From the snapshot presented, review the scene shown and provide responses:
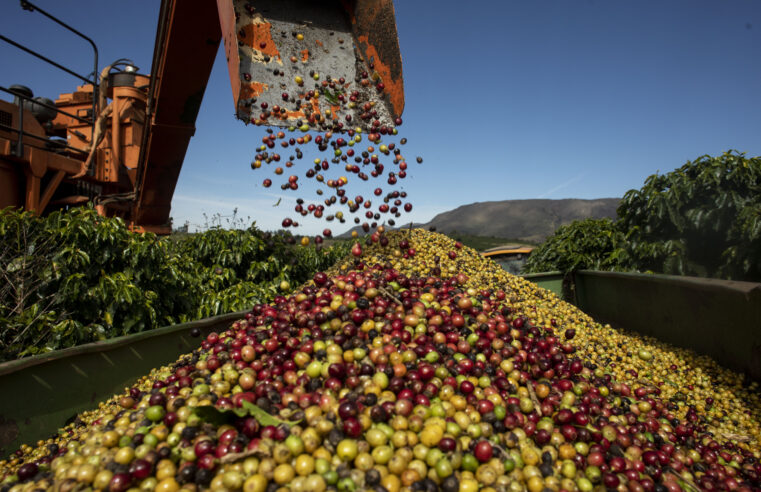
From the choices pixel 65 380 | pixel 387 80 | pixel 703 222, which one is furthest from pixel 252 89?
pixel 703 222

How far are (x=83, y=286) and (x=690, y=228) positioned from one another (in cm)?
945

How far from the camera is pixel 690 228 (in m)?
6.75

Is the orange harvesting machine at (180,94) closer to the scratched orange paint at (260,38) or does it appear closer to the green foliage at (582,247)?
the scratched orange paint at (260,38)

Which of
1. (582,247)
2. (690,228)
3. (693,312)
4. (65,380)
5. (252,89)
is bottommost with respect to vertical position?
(65,380)

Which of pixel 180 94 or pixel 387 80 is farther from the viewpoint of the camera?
pixel 180 94

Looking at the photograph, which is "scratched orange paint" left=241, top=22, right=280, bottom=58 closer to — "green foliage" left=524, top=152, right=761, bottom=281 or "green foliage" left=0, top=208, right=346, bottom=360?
"green foliage" left=0, top=208, right=346, bottom=360

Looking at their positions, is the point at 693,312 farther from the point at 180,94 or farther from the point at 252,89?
the point at 180,94

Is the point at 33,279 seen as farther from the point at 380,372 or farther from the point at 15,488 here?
the point at 380,372

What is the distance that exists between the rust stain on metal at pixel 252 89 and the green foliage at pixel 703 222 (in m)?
6.91

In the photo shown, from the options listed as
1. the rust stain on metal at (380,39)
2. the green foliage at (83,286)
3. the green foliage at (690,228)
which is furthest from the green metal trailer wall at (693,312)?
the green foliage at (83,286)

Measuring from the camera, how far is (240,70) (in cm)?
325

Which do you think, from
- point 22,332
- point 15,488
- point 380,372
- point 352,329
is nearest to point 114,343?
point 22,332

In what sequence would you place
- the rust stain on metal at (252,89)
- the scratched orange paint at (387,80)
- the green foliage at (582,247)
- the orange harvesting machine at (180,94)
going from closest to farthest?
1. the rust stain on metal at (252,89)
2. the orange harvesting machine at (180,94)
3. the scratched orange paint at (387,80)
4. the green foliage at (582,247)

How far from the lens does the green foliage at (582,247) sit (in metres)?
8.12
